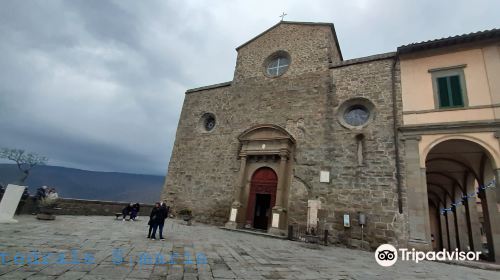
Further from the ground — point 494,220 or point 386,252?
point 494,220

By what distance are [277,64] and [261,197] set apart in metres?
8.23

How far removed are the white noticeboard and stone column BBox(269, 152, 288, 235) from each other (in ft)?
30.5

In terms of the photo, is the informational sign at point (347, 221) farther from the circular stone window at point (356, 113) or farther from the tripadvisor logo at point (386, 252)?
the circular stone window at point (356, 113)

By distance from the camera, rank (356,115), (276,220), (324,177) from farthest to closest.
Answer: (356,115) → (324,177) → (276,220)

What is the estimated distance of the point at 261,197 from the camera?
13297mm

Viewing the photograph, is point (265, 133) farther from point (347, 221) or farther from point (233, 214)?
point (347, 221)

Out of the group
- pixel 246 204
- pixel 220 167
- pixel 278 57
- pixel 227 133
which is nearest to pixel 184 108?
pixel 227 133

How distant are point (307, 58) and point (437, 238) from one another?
60.9 feet

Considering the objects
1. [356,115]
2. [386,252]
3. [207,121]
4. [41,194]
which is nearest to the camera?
[386,252]

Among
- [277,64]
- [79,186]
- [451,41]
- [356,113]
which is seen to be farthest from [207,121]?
[79,186]

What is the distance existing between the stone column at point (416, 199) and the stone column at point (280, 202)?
4.99m

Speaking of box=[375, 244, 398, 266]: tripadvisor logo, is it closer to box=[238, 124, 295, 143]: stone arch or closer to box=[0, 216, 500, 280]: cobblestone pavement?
box=[0, 216, 500, 280]: cobblestone pavement

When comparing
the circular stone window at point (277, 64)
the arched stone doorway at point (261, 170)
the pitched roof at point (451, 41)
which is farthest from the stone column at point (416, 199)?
the circular stone window at point (277, 64)

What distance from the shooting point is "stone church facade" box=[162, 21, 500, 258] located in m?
10.4
